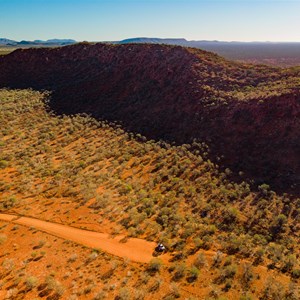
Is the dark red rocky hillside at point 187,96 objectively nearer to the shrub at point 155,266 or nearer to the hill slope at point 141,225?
the hill slope at point 141,225

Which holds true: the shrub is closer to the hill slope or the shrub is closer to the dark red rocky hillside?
the hill slope

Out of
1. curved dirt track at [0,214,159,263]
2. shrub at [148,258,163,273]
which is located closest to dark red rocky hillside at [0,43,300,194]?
curved dirt track at [0,214,159,263]

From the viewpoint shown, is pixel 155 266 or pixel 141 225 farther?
pixel 141 225

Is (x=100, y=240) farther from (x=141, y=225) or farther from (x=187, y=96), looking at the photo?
(x=187, y=96)

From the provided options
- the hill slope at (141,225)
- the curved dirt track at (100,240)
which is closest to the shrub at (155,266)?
the hill slope at (141,225)

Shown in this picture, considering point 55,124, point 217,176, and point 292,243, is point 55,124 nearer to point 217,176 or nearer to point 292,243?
point 217,176

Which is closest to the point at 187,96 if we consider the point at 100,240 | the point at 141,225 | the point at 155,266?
the point at 141,225
